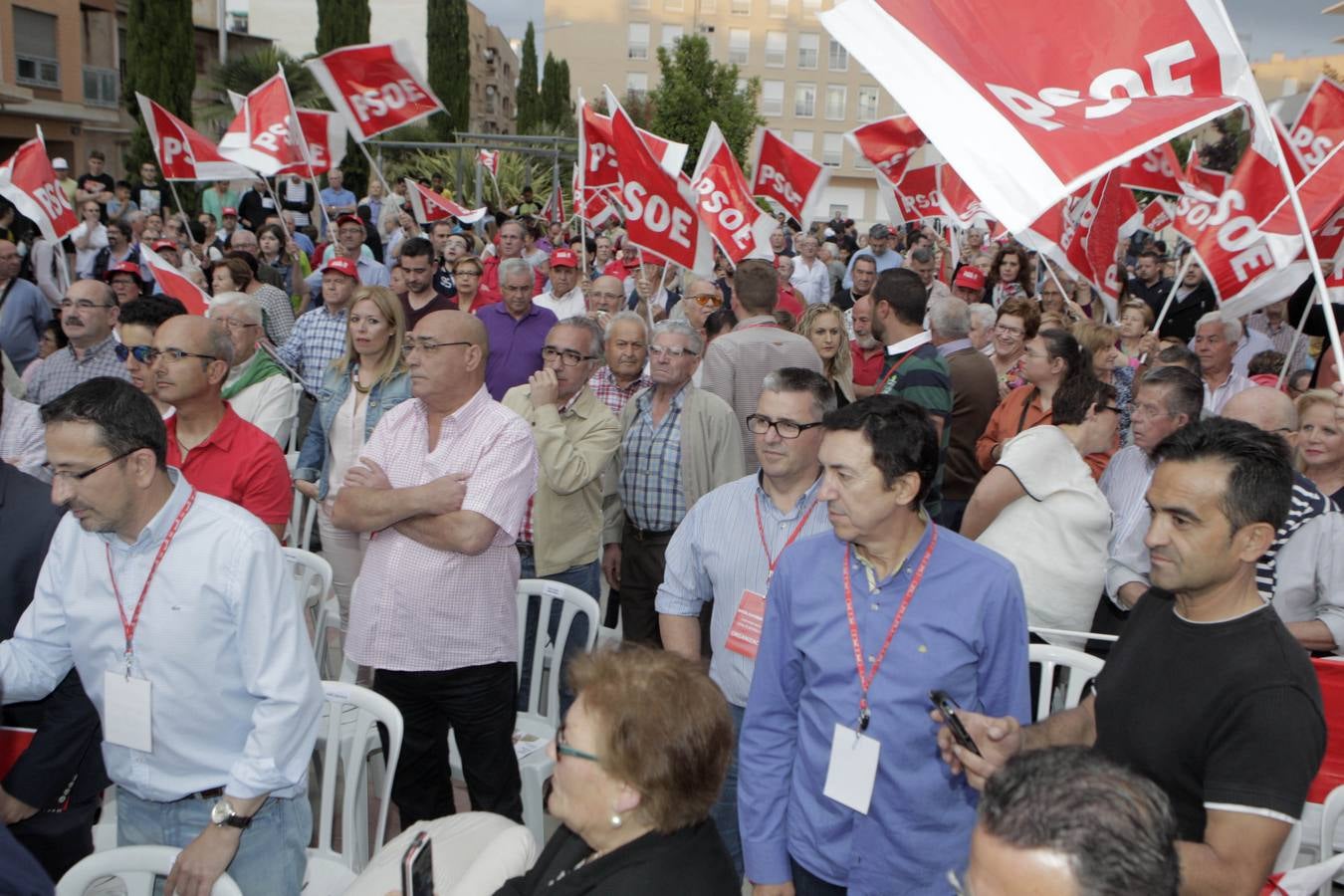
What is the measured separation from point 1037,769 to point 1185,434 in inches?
46.8

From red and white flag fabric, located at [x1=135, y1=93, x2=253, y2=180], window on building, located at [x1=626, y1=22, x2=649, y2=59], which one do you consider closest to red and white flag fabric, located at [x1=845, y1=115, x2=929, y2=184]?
red and white flag fabric, located at [x1=135, y1=93, x2=253, y2=180]

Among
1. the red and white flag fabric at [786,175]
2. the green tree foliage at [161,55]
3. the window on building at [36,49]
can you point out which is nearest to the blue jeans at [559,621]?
the red and white flag fabric at [786,175]

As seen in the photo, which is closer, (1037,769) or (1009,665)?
(1037,769)

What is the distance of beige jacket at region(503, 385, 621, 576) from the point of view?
476cm

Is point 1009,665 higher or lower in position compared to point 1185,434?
lower

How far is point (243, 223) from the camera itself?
16.9 metres

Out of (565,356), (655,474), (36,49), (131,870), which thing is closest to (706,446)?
(655,474)

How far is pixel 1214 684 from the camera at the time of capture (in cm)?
223

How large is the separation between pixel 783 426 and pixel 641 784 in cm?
151

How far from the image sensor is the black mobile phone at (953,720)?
245 centimetres

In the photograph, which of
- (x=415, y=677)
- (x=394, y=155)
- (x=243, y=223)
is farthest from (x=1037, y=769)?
(x=394, y=155)

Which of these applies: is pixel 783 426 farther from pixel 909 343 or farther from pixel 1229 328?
pixel 1229 328

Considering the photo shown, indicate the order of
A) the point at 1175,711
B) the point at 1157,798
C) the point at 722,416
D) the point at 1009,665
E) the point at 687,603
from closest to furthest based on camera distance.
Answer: the point at 1157,798
the point at 1175,711
the point at 1009,665
the point at 687,603
the point at 722,416

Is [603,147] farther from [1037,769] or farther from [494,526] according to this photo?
[1037,769]
